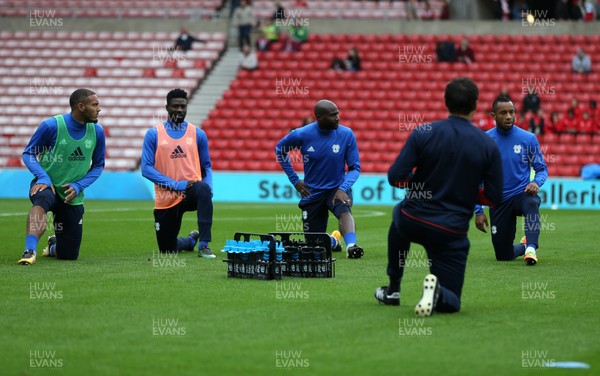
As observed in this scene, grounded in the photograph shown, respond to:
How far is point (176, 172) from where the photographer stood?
1442 centimetres

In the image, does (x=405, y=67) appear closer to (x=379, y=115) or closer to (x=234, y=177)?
(x=379, y=115)

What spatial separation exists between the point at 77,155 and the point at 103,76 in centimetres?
2583

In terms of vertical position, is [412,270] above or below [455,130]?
below

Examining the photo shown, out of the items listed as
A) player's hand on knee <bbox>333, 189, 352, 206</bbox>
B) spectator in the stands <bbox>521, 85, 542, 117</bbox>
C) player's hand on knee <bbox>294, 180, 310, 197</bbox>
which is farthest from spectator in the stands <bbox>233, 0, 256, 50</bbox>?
player's hand on knee <bbox>333, 189, 352, 206</bbox>

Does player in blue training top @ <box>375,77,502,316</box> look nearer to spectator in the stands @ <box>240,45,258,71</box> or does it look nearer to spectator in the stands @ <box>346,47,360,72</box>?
spectator in the stands @ <box>346,47,360,72</box>

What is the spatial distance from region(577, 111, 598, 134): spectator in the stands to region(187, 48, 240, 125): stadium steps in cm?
1222

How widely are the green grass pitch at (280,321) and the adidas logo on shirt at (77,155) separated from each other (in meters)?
1.27

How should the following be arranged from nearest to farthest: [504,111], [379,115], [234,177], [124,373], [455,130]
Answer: [124,373] < [455,130] < [504,111] < [234,177] < [379,115]

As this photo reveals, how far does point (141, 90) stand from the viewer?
37.9m

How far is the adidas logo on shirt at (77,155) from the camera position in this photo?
13.5 meters

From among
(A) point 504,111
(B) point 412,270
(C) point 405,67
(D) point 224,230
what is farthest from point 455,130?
(C) point 405,67

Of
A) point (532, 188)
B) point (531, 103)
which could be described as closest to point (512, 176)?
point (532, 188)

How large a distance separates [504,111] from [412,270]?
257 cm

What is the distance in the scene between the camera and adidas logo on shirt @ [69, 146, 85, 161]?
44.2ft
